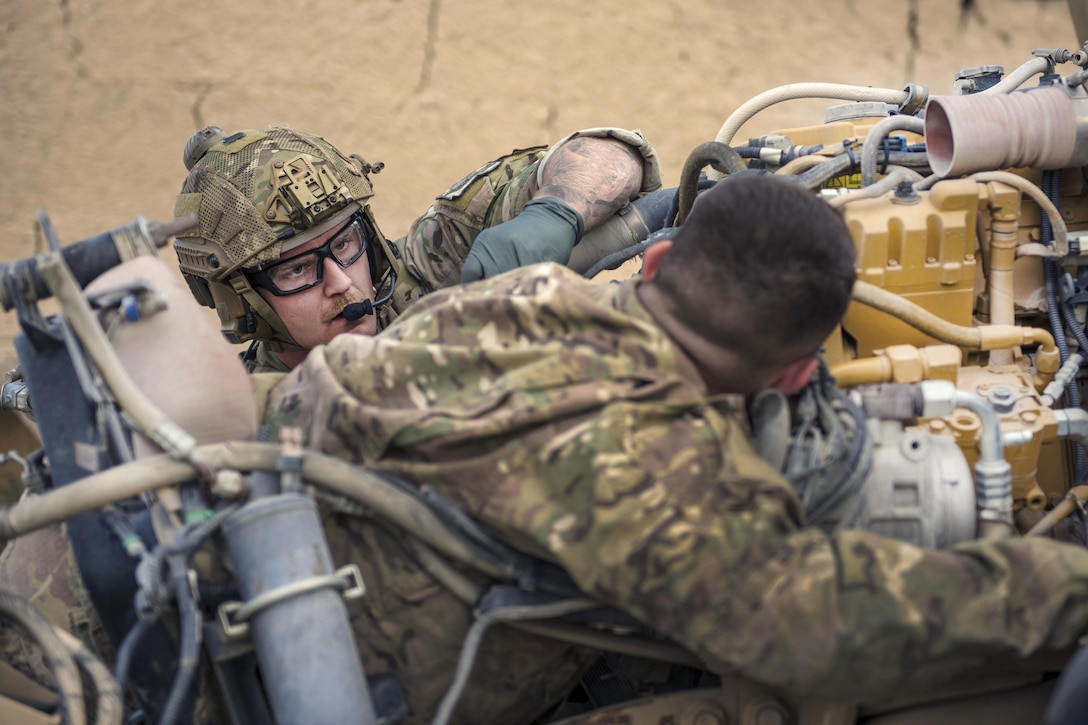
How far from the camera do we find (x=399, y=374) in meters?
1.72

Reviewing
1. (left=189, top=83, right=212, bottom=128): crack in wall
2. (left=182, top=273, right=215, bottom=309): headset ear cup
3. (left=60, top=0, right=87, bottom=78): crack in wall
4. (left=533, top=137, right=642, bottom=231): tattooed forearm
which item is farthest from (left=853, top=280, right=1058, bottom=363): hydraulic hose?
(left=60, top=0, right=87, bottom=78): crack in wall

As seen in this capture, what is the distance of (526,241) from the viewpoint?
2.55 metres

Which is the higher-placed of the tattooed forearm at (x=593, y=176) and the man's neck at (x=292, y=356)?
the tattooed forearm at (x=593, y=176)

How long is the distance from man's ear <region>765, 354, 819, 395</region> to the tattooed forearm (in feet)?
4.00

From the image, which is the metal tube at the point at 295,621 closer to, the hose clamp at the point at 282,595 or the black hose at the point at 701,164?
the hose clamp at the point at 282,595

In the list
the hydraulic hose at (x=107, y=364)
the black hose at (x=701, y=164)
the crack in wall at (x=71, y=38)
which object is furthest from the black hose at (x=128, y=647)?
the crack in wall at (x=71, y=38)

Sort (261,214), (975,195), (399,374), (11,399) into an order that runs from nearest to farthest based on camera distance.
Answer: (399,374), (975,195), (11,399), (261,214)

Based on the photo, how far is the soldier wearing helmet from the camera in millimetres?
2939

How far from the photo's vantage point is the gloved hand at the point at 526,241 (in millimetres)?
2520

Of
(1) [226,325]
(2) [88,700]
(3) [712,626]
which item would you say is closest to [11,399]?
(1) [226,325]

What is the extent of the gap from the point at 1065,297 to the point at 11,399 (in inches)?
96.7

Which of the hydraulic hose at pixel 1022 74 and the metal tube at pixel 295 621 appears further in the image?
the hydraulic hose at pixel 1022 74

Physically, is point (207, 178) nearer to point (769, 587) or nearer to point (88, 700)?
point (88, 700)

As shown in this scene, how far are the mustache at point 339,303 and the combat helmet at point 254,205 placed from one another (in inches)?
3.4
